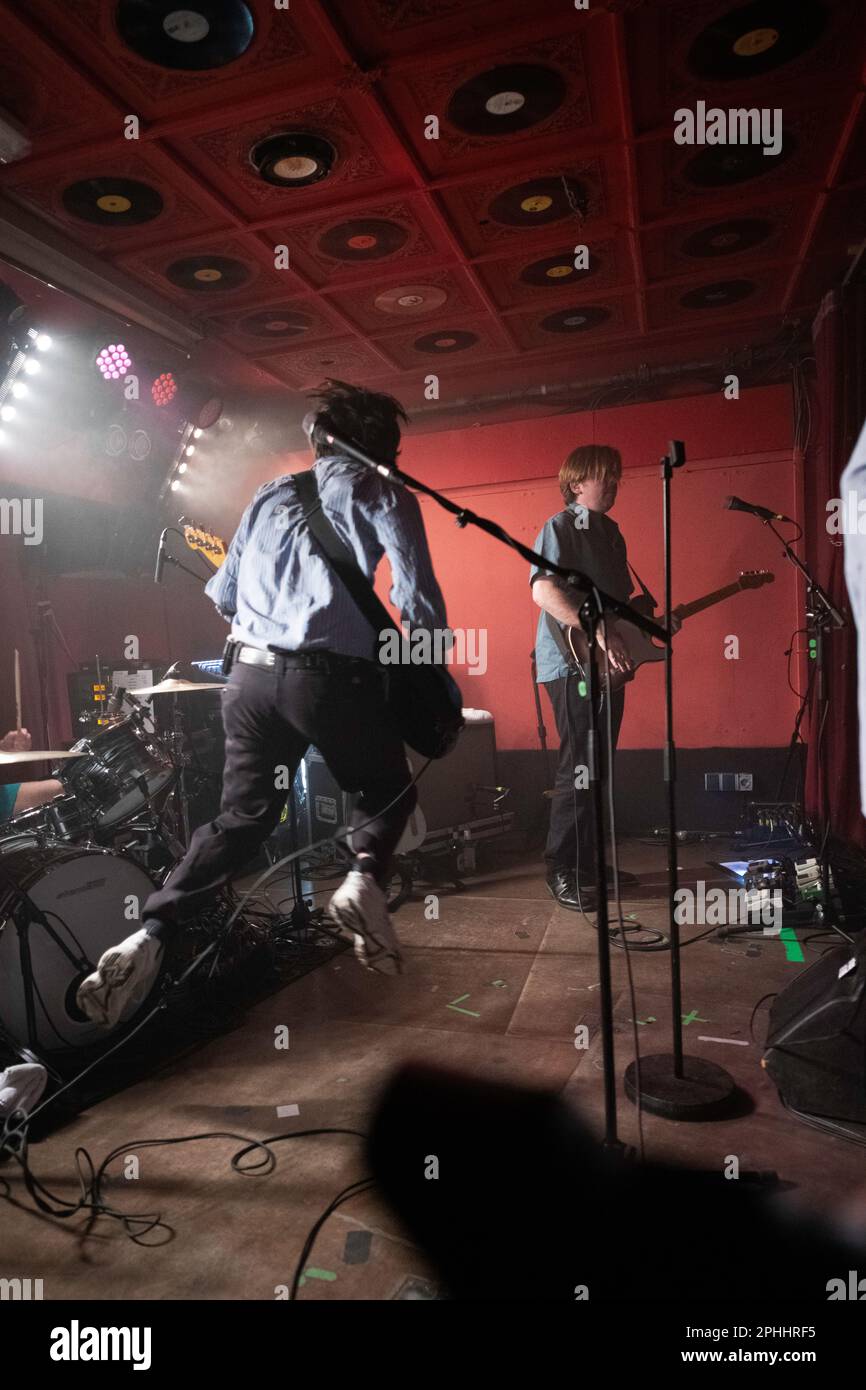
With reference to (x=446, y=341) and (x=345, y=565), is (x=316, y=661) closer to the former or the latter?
(x=345, y=565)

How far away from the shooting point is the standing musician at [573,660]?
3.99 m

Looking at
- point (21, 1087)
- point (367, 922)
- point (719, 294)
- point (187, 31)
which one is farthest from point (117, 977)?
point (719, 294)

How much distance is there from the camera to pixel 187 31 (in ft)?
9.90

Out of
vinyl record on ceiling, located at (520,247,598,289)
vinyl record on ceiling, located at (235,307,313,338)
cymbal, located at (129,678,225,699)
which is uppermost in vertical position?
vinyl record on ceiling, located at (520,247,598,289)

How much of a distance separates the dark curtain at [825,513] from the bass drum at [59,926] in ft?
12.5

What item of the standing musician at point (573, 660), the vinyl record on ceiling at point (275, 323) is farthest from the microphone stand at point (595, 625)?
the vinyl record on ceiling at point (275, 323)

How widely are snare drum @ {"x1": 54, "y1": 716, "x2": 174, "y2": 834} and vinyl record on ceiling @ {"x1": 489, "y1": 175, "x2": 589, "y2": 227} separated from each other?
3304mm

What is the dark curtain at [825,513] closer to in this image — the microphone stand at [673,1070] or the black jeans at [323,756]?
the microphone stand at [673,1070]

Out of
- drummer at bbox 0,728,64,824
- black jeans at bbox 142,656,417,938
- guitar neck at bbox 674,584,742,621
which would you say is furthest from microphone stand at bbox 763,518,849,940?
drummer at bbox 0,728,64,824

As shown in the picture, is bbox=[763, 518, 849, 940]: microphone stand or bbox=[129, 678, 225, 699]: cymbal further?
bbox=[763, 518, 849, 940]: microphone stand

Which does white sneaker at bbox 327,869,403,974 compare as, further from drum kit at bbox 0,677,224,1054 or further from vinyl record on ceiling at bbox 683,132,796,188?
vinyl record on ceiling at bbox 683,132,796,188

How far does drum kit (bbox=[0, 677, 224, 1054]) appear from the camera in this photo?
239 centimetres

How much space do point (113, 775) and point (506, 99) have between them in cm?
325
